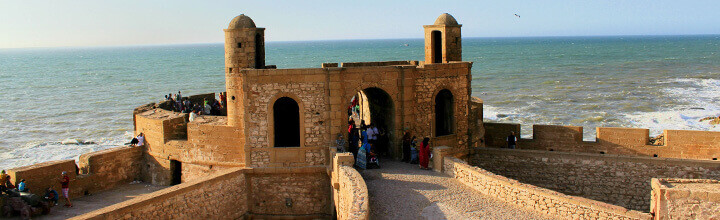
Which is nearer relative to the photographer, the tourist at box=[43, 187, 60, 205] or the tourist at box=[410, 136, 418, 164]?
the tourist at box=[43, 187, 60, 205]

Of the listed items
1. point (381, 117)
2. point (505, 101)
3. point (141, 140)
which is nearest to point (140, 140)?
point (141, 140)

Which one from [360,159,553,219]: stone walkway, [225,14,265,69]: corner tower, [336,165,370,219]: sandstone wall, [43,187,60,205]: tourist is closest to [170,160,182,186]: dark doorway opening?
[43,187,60,205]: tourist

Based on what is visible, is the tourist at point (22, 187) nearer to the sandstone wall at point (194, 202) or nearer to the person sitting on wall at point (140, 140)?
the sandstone wall at point (194, 202)

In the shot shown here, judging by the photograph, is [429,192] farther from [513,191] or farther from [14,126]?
[14,126]

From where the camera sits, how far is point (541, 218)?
493 inches

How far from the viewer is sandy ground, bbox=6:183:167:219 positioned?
16.8 m

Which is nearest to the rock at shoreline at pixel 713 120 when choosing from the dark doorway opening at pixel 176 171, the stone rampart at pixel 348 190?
the stone rampart at pixel 348 190

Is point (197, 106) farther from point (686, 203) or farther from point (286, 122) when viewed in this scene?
point (686, 203)

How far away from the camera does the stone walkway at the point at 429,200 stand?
1286cm

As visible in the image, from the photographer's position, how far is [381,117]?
1978 centimetres

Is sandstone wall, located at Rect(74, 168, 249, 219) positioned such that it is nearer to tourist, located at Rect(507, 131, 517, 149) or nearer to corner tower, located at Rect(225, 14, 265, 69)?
corner tower, located at Rect(225, 14, 265, 69)

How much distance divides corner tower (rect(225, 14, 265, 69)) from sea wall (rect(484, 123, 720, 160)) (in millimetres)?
8549

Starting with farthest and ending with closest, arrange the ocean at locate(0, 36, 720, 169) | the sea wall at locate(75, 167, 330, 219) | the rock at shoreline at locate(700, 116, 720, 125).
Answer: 1. the ocean at locate(0, 36, 720, 169)
2. the rock at shoreline at locate(700, 116, 720, 125)
3. the sea wall at locate(75, 167, 330, 219)

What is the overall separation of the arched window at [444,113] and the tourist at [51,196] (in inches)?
435
